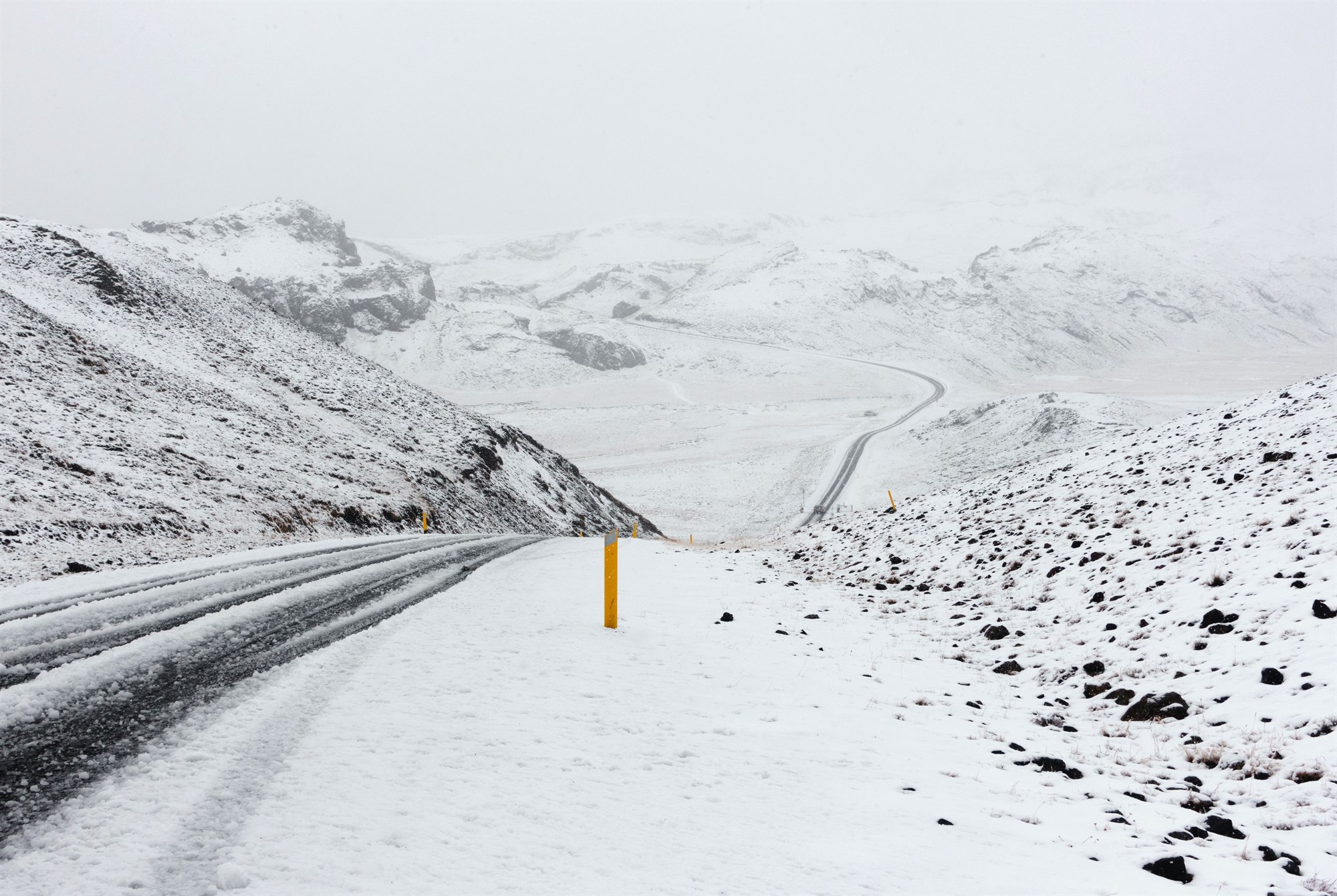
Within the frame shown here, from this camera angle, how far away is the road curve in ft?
158

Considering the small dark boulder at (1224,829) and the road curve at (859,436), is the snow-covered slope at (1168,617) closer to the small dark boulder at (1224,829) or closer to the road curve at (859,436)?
the small dark boulder at (1224,829)

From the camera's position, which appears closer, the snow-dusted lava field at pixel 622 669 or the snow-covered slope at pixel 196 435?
the snow-dusted lava field at pixel 622 669

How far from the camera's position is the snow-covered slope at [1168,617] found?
4.56 metres

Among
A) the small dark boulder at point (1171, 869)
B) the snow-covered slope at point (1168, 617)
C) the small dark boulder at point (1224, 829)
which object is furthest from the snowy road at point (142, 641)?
the small dark boulder at point (1224, 829)

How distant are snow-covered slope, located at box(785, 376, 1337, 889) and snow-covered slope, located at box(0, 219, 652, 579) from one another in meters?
12.9

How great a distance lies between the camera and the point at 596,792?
12.6ft

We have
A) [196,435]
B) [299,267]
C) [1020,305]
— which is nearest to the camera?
[196,435]

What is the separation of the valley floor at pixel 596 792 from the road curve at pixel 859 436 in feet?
114

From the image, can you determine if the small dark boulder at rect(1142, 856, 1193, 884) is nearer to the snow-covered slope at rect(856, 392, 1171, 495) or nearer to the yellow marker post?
the yellow marker post

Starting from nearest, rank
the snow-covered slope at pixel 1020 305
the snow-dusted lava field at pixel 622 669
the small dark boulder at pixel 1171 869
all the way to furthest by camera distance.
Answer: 1. the snow-dusted lava field at pixel 622 669
2. the small dark boulder at pixel 1171 869
3. the snow-covered slope at pixel 1020 305

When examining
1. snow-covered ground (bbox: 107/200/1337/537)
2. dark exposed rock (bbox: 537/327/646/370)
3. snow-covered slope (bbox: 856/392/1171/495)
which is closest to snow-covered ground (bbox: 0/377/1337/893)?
snow-covered ground (bbox: 107/200/1337/537)

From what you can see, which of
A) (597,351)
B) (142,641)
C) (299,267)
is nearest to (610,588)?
(142,641)

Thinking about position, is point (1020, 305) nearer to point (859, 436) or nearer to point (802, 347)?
point (802, 347)

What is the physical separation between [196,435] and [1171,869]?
76.4 ft
